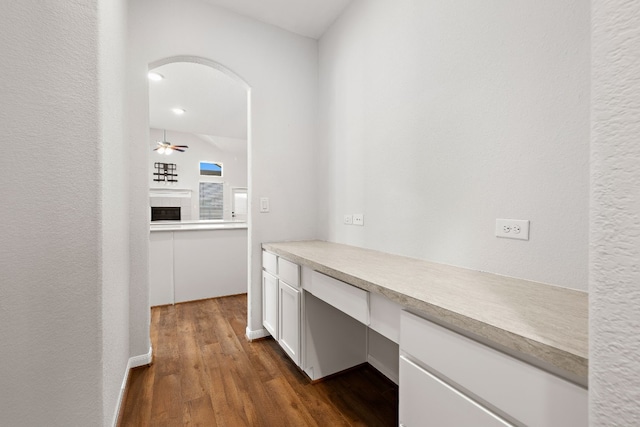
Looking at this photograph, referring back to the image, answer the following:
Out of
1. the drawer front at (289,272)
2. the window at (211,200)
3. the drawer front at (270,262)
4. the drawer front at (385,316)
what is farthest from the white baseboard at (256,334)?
the window at (211,200)

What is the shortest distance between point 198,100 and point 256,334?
3715 mm

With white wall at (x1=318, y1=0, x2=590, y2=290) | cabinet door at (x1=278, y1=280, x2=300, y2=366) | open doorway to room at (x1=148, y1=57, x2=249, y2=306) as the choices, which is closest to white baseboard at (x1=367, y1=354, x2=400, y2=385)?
cabinet door at (x1=278, y1=280, x2=300, y2=366)

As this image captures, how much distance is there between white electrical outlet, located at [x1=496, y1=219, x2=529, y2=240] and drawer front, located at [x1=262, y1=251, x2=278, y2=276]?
152cm

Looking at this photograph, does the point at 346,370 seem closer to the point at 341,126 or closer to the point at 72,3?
the point at 341,126

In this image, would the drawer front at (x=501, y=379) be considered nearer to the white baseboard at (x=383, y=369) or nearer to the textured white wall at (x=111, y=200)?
the white baseboard at (x=383, y=369)

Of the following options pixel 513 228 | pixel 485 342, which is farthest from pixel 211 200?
pixel 485 342

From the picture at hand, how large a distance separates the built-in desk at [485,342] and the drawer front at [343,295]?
1cm

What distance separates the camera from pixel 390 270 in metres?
1.39

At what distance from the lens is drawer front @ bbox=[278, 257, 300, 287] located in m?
1.88

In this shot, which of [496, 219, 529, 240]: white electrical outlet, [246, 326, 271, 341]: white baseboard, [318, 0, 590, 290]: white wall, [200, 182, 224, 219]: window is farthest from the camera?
[200, 182, 224, 219]: window

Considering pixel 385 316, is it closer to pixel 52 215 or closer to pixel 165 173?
pixel 52 215

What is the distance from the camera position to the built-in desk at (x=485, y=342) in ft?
2.07

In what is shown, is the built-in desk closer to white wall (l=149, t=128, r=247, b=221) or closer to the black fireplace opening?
the black fireplace opening

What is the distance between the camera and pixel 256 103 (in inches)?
97.6
